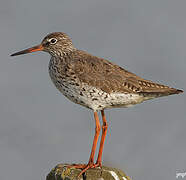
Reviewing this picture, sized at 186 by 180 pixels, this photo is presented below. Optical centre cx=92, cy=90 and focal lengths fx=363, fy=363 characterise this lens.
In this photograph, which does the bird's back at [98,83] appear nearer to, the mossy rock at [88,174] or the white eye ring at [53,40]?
the white eye ring at [53,40]

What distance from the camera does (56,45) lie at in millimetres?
10781

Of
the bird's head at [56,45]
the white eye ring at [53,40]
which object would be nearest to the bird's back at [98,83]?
the bird's head at [56,45]

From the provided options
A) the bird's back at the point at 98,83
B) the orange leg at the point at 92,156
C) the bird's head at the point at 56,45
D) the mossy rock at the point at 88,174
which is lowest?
the mossy rock at the point at 88,174

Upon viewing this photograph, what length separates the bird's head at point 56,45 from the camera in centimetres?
1077

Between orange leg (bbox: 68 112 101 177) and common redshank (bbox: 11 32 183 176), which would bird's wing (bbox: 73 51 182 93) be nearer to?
common redshank (bbox: 11 32 183 176)

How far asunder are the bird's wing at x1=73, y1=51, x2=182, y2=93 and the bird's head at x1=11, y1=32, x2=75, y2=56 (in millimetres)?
438

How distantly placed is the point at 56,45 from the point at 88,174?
394 centimetres

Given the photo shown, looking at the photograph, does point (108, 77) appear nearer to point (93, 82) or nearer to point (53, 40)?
point (93, 82)

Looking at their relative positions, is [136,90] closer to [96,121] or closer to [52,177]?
[96,121]

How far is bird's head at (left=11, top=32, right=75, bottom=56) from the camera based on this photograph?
10773mm

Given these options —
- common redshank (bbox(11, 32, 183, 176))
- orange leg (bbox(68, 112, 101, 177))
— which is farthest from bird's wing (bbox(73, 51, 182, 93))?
orange leg (bbox(68, 112, 101, 177))

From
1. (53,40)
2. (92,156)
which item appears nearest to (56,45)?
(53,40)

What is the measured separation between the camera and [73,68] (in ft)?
32.8

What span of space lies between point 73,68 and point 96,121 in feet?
5.58
